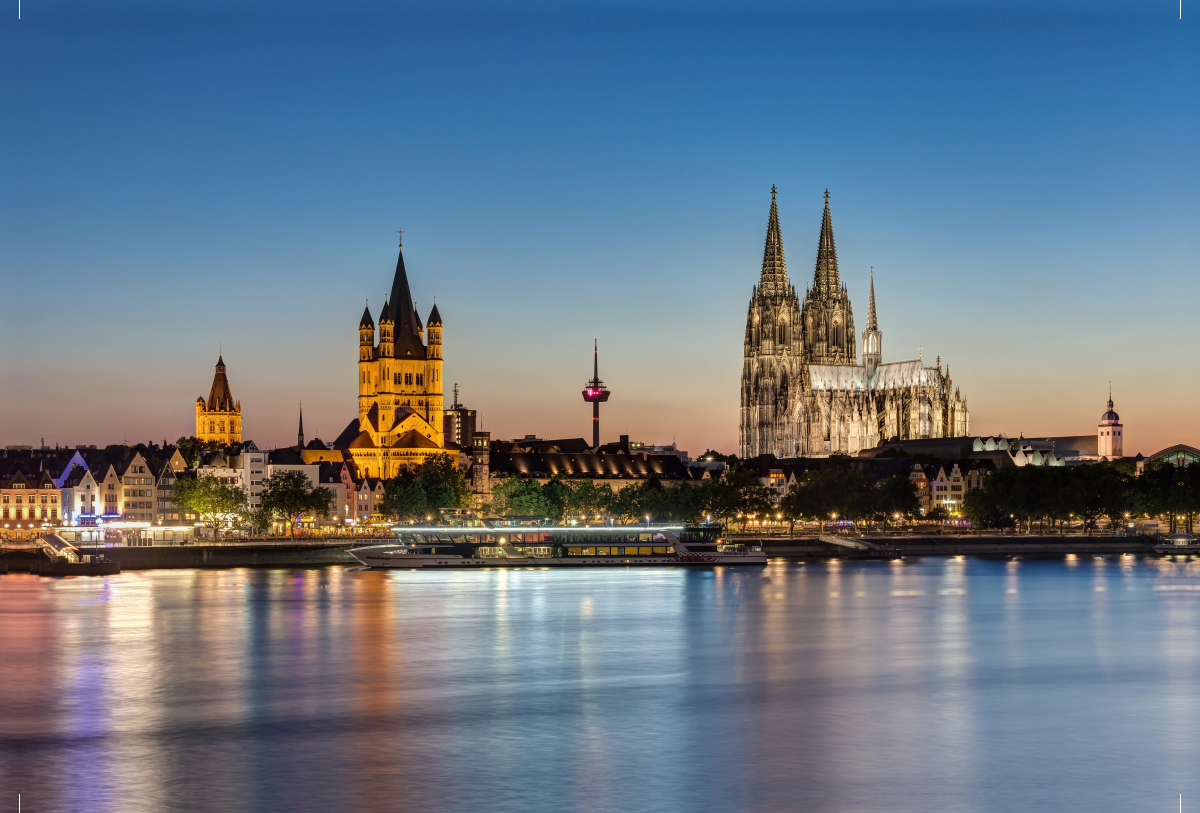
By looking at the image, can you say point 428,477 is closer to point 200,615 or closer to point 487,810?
point 200,615

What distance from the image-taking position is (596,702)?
127ft

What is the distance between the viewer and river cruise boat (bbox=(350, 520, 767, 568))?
9844 centimetres

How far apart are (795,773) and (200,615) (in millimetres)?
35429

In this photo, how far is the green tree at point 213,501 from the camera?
115375 mm

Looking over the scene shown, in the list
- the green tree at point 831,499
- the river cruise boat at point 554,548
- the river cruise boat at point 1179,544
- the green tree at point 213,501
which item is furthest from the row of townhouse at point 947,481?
the green tree at point 213,501

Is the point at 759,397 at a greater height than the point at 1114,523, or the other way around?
the point at 759,397

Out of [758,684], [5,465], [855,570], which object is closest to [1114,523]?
[855,570]

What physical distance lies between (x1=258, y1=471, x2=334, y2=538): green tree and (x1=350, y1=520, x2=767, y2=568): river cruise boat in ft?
35.6

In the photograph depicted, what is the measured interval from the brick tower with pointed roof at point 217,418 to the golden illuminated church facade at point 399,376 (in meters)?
11.3

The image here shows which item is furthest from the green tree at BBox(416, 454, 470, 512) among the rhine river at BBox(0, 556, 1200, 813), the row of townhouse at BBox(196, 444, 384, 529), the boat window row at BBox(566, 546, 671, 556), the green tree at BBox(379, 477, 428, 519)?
the rhine river at BBox(0, 556, 1200, 813)

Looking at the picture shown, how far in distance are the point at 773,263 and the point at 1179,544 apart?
80.4 m

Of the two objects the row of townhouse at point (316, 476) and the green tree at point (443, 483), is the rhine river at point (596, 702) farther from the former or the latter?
the row of townhouse at point (316, 476)

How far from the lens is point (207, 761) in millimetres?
31031

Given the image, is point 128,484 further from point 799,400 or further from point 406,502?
point 799,400
